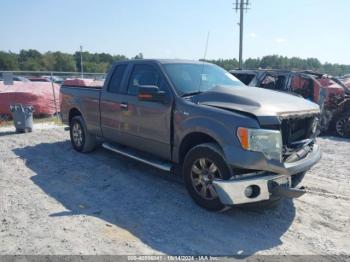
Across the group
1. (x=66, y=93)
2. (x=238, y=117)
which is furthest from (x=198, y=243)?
(x=66, y=93)

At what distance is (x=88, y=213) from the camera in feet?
15.3

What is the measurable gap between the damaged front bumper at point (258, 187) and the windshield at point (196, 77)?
5.26ft

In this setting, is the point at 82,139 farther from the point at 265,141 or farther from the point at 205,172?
the point at 265,141

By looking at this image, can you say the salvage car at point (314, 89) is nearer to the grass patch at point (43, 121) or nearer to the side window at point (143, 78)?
the side window at point (143, 78)

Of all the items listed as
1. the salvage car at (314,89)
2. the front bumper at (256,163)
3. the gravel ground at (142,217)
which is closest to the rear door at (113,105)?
the gravel ground at (142,217)

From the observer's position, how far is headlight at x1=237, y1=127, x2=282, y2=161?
404 cm

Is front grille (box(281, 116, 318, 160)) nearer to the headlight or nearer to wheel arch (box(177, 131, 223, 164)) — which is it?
the headlight

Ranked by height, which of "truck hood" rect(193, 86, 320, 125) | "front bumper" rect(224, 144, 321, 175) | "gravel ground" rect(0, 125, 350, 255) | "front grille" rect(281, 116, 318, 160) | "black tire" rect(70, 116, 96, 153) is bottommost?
"gravel ground" rect(0, 125, 350, 255)

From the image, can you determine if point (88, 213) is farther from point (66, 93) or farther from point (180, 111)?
point (66, 93)

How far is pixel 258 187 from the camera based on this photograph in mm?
4066

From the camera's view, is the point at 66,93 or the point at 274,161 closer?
the point at 274,161

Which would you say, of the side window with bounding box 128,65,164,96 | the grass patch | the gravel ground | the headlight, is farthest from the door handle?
the grass patch

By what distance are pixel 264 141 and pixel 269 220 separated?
1.11 metres

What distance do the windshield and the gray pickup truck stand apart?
0.01 metres
